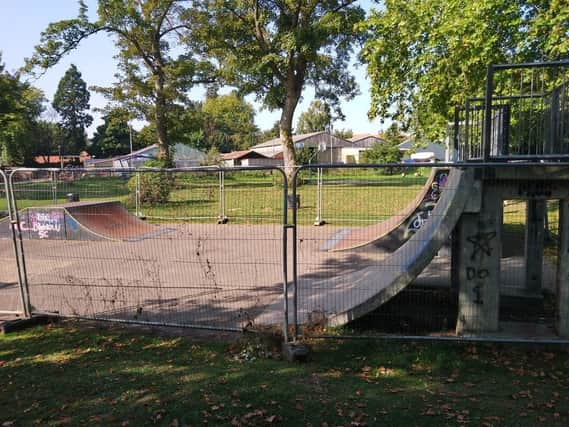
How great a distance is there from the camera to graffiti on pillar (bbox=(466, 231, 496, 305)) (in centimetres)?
549

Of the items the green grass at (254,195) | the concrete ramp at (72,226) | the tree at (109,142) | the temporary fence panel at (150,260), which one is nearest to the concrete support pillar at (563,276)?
the green grass at (254,195)

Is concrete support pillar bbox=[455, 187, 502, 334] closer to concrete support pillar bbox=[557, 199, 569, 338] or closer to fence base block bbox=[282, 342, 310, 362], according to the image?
concrete support pillar bbox=[557, 199, 569, 338]

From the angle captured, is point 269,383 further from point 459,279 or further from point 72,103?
A: point 72,103

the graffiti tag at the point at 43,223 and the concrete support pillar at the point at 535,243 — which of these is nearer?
the concrete support pillar at the point at 535,243

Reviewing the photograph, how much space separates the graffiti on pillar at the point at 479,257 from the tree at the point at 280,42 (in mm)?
21214

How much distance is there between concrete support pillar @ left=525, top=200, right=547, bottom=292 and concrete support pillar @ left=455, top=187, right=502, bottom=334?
73.9 inches

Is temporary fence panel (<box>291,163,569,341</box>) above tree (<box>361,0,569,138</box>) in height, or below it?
below

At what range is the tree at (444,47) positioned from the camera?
11.6 metres

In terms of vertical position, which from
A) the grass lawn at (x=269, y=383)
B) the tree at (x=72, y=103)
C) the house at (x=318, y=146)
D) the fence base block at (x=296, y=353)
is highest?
the tree at (x=72, y=103)

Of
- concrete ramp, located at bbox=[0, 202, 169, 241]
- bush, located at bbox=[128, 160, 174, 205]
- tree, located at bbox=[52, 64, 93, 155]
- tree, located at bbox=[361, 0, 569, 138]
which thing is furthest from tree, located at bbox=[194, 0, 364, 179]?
tree, located at bbox=[52, 64, 93, 155]

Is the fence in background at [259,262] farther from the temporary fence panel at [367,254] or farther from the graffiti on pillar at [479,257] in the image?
the graffiti on pillar at [479,257]

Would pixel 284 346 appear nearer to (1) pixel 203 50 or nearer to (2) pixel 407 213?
(2) pixel 407 213

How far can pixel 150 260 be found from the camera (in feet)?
23.5

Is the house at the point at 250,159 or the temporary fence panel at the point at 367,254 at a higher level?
the house at the point at 250,159
